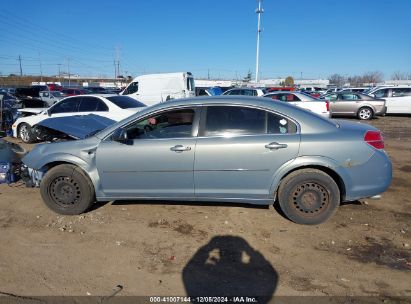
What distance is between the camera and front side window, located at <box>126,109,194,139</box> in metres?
4.25

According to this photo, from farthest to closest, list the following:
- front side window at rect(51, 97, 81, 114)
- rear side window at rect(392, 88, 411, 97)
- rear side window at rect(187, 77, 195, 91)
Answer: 1. rear side window at rect(392, 88, 411, 97)
2. rear side window at rect(187, 77, 195, 91)
3. front side window at rect(51, 97, 81, 114)

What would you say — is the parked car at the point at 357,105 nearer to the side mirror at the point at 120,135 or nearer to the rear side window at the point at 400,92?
the rear side window at the point at 400,92

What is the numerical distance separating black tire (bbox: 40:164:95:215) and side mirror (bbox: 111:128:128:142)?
0.71 metres

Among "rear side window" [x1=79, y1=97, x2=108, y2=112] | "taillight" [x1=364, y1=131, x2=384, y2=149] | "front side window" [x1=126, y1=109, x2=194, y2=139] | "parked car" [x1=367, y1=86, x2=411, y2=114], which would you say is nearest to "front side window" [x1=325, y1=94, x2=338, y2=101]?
"parked car" [x1=367, y1=86, x2=411, y2=114]

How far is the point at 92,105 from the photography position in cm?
930

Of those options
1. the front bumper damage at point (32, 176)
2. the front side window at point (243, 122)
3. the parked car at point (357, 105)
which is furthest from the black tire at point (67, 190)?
the parked car at point (357, 105)

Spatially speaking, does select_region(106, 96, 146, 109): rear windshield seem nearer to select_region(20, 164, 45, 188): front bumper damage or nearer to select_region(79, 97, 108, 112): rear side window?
select_region(79, 97, 108, 112): rear side window

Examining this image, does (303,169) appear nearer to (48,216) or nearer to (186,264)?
(186,264)

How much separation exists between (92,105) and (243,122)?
6.38 meters

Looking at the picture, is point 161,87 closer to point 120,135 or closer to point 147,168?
point 120,135

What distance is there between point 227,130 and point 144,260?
1818mm

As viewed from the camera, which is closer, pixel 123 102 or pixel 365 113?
pixel 123 102

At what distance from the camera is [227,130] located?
4.15 meters

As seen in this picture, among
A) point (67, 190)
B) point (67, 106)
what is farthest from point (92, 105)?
point (67, 190)
